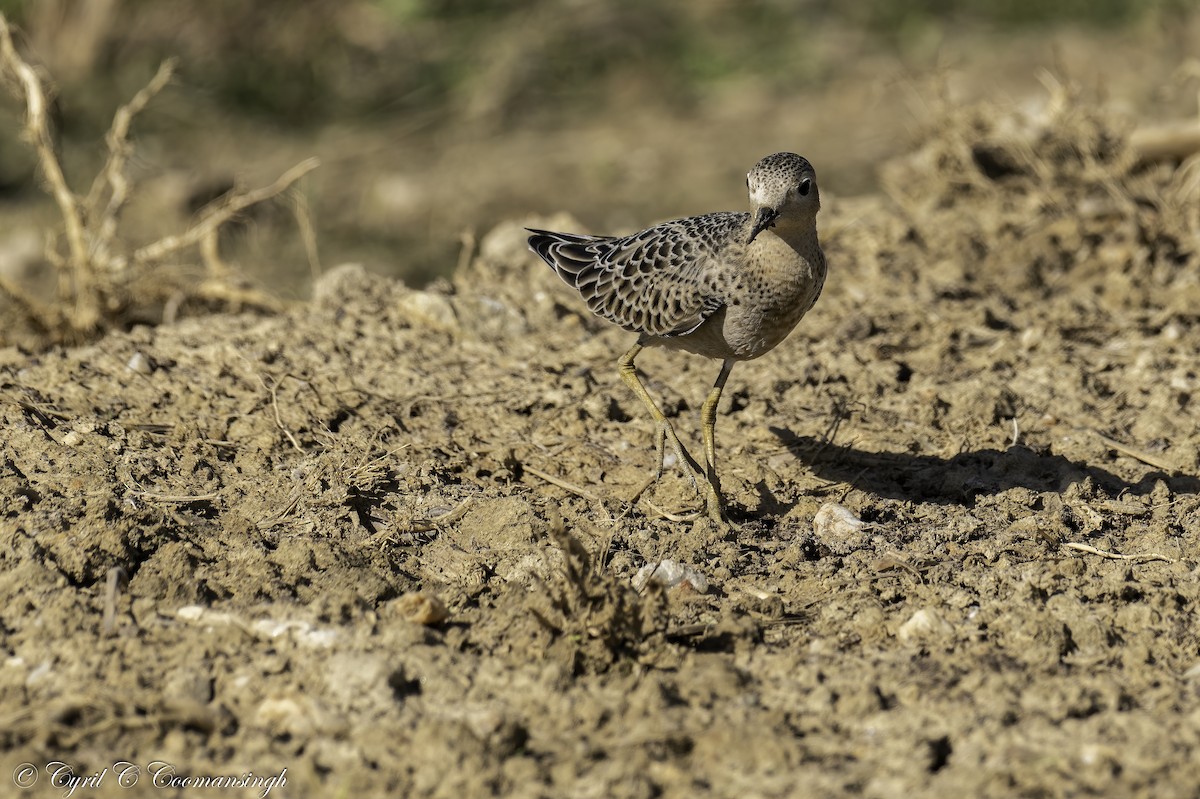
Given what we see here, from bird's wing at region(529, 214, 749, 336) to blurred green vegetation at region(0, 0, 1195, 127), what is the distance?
6548 mm

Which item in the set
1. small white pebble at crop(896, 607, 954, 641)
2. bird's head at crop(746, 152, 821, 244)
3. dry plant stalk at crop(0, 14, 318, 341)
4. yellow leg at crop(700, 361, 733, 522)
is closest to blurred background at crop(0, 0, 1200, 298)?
dry plant stalk at crop(0, 14, 318, 341)

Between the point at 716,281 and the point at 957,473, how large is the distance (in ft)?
4.87

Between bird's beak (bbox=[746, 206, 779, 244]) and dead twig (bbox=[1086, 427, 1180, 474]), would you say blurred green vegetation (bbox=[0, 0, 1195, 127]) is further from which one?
bird's beak (bbox=[746, 206, 779, 244])

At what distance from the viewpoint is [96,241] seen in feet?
24.4

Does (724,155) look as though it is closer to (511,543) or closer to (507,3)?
(507,3)

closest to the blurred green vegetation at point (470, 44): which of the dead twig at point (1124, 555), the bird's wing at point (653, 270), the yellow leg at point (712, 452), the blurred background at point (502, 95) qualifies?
the blurred background at point (502, 95)

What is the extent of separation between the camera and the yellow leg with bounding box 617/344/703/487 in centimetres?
582

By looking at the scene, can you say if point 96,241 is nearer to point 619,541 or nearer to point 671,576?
point 619,541

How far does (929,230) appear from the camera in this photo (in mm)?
8500

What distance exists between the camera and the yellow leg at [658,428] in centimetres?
582

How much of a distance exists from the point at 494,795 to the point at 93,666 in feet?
4.65

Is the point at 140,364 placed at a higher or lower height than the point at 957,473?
lower

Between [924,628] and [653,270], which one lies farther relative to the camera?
[653,270]

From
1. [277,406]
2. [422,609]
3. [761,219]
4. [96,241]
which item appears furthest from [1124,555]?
[96,241]
